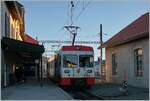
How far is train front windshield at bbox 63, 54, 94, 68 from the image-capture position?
27.8 metres

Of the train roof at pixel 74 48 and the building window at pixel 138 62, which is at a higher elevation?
the train roof at pixel 74 48

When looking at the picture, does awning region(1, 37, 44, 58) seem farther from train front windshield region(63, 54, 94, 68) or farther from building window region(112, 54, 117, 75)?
building window region(112, 54, 117, 75)

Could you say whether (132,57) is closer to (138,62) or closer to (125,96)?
(138,62)

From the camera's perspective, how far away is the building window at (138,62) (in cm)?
2822

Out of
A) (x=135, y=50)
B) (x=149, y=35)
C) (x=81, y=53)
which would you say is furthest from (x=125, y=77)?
(x=149, y=35)

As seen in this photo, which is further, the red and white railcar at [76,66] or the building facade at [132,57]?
the red and white railcar at [76,66]

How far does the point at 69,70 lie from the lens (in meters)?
27.7

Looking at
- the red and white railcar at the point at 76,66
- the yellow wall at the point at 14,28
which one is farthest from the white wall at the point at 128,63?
the yellow wall at the point at 14,28

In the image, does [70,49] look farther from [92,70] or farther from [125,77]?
[125,77]

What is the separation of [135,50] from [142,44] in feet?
6.31

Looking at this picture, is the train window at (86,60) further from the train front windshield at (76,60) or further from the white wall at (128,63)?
the white wall at (128,63)

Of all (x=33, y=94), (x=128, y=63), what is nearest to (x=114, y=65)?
(x=128, y=63)

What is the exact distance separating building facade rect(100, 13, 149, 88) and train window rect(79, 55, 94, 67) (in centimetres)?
312

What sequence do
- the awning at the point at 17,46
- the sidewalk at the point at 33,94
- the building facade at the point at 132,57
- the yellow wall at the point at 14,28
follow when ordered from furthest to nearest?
the yellow wall at the point at 14,28
the building facade at the point at 132,57
the awning at the point at 17,46
the sidewalk at the point at 33,94
